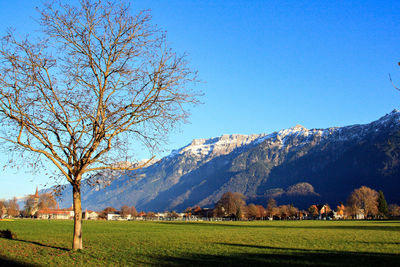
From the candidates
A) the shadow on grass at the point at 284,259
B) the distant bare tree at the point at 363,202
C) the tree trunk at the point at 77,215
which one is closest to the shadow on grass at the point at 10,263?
the tree trunk at the point at 77,215

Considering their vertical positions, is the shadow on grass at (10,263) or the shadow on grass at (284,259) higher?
the shadow on grass at (10,263)

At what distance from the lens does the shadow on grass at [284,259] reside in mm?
17281

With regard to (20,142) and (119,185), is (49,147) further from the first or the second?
(119,185)

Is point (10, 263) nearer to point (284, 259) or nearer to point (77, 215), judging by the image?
point (77, 215)

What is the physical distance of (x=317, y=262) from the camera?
1770 centimetres

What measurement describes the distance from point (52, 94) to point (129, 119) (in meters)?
4.36

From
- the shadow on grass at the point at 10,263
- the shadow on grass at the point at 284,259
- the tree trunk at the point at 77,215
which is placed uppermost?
the tree trunk at the point at 77,215

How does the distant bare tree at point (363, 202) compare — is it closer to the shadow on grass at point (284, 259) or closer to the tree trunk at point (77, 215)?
the shadow on grass at point (284, 259)

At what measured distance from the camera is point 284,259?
18.9 metres

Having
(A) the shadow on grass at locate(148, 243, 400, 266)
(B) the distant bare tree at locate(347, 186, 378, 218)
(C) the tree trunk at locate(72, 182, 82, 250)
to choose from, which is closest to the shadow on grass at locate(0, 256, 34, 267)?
(C) the tree trunk at locate(72, 182, 82, 250)

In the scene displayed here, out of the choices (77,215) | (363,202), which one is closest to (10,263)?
(77,215)

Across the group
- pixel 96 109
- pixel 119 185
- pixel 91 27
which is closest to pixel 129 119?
pixel 96 109

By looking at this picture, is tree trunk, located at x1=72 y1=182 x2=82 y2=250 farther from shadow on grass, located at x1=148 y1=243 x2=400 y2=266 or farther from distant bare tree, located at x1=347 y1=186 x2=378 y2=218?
distant bare tree, located at x1=347 y1=186 x2=378 y2=218

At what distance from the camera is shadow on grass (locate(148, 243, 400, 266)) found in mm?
17281
